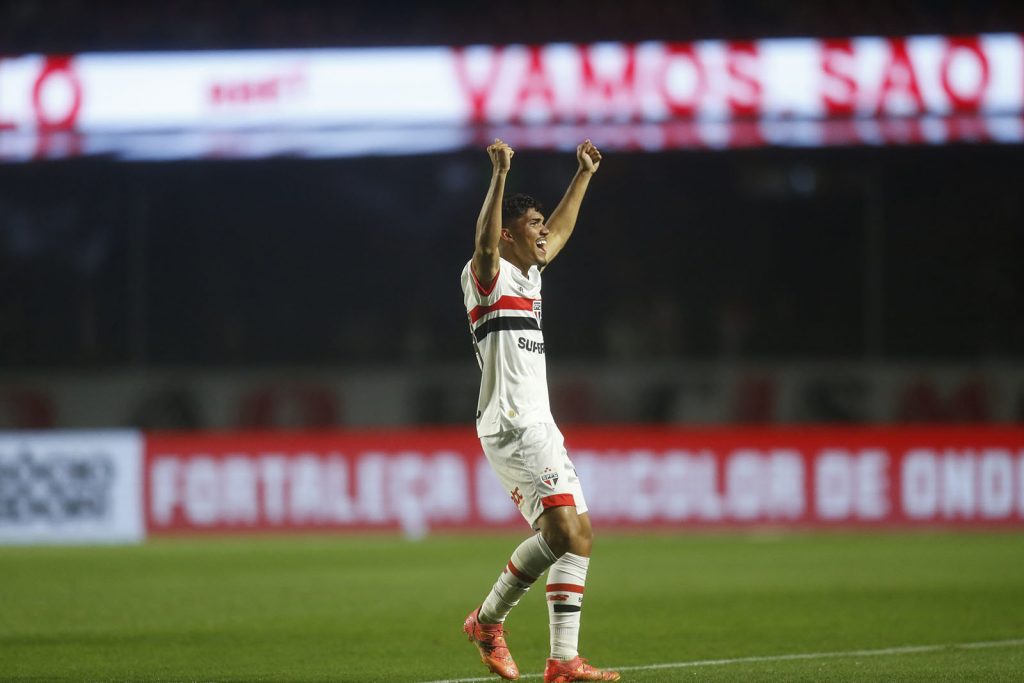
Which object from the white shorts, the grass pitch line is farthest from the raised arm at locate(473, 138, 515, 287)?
the grass pitch line

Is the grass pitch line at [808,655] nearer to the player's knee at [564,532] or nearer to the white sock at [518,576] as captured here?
the white sock at [518,576]

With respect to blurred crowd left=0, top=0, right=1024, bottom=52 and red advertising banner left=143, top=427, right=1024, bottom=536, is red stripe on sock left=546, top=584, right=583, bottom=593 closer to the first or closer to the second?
red advertising banner left=143, top=427, right=1024, bottom=536

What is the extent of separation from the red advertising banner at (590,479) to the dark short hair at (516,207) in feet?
31.3

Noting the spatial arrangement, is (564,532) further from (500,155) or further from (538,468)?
(500,155)

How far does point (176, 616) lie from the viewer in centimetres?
937

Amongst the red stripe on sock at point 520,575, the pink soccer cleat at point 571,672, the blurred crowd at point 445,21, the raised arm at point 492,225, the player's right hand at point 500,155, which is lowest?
the pink soccer cleat at point 571,672

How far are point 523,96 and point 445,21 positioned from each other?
3502 millimetres

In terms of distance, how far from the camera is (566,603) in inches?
242

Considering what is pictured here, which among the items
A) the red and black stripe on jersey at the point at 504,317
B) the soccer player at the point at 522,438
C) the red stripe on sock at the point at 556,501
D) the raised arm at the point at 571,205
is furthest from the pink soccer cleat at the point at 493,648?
the raised arm at the point at 571,205

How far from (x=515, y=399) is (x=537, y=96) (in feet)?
46.8

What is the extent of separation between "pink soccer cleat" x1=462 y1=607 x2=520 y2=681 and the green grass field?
13.1 inches

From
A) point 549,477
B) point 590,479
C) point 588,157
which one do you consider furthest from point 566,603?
point 590,479

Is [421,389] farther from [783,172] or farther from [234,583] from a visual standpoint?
[234,583]

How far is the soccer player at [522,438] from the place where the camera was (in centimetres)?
609
